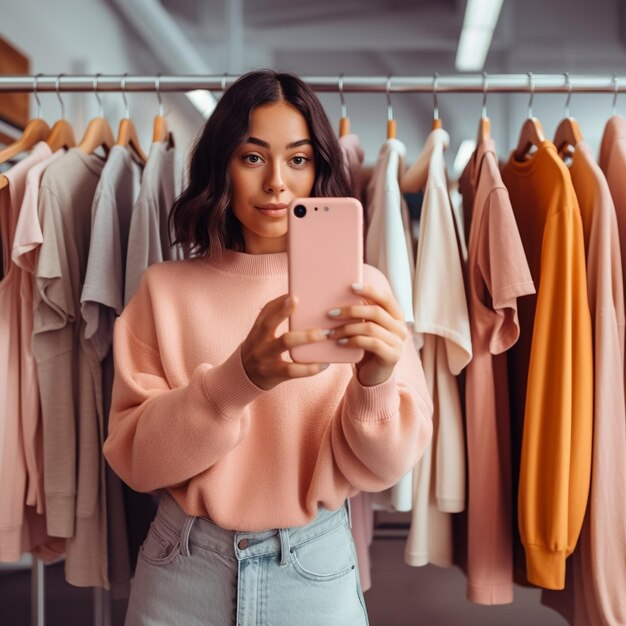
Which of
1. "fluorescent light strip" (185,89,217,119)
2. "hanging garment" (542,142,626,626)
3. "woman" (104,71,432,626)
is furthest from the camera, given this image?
"fluorescent light strip" (185,89,217,119)

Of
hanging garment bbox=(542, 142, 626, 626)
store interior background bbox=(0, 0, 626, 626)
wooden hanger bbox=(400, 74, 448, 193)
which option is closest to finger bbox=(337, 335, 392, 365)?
hanging garment bbox=(542, 142, 626, 626)

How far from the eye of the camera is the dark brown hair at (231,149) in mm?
840

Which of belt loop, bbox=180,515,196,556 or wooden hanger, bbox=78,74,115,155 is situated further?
wooden hanger, bbox=78,74,115,155

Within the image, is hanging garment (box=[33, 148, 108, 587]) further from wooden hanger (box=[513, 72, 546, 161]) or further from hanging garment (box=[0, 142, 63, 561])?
wooden hanger (box=[513, 72, 546, 161])

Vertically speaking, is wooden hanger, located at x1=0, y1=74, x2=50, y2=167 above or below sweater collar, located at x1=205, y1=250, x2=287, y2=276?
above

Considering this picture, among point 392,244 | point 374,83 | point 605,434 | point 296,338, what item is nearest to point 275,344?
point 296,338

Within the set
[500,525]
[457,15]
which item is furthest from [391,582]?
[457,15]

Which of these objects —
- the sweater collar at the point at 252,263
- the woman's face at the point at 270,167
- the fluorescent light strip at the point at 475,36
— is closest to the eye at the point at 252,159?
the woman's face at the point at 270,167

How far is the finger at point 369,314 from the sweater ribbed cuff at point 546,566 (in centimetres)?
54

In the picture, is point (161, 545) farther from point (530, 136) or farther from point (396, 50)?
point (396, 50)

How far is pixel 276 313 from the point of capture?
0.64m

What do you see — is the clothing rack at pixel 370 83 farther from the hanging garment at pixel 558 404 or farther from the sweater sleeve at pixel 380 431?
the sweater sleeve at pixel 380 431

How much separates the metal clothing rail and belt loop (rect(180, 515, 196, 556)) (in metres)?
0.76

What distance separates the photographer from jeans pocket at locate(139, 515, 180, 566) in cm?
80
